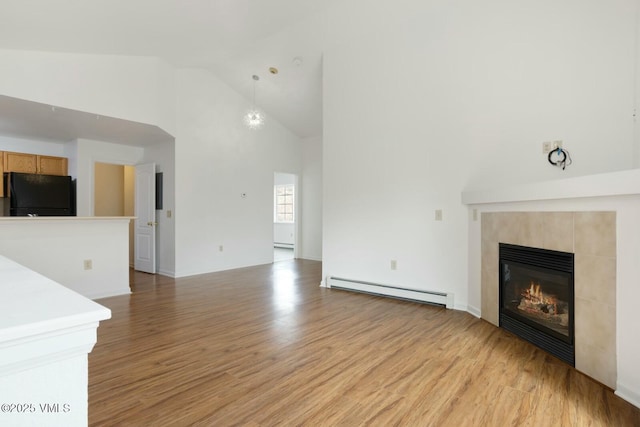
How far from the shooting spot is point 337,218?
5.08m

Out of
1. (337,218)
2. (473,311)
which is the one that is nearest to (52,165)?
(337,218)

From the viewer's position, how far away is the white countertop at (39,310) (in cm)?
63

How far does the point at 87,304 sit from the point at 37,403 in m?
0.21

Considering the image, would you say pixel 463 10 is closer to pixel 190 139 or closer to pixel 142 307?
pixel 190 139

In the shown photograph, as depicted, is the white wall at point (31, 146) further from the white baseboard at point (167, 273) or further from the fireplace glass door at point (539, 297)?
the fireplace glass door at point (539, 297)

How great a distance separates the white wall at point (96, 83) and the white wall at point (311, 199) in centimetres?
336

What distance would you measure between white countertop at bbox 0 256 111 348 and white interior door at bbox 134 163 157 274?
564 cm

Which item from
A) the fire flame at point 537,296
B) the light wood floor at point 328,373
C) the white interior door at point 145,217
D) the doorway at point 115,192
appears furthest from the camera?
the doorway at point 115,192

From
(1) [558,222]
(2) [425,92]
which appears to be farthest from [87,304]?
(2) [425,92]

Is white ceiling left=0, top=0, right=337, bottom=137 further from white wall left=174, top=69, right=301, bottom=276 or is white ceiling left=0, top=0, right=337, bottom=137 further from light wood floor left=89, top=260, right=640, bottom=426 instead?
light wood floor left=89, top=260, right=640, bottom=426

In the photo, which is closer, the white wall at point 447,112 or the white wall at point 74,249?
the white wall at point 447,112

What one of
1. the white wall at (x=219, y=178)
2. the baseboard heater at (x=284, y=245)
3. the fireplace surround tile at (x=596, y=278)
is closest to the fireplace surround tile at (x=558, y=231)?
the fireplace surround tile at (x=596, y=278)

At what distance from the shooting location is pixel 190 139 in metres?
6.09

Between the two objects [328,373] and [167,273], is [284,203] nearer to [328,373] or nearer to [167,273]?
[167,273]
